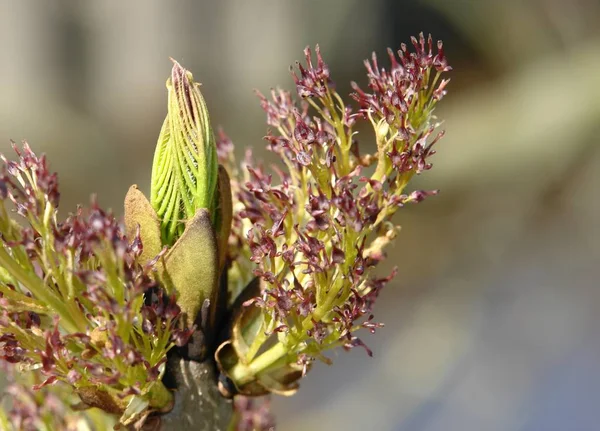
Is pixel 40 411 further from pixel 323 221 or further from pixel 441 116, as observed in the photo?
pixel 441 116

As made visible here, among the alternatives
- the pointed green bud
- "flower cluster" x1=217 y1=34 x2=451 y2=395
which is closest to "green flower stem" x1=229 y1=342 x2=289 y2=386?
"flower cluster" x1=217 y1=34 x2=451 y2=395

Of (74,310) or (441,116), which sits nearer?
(74,310)

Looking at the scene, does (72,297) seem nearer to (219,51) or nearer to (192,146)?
(192,146)

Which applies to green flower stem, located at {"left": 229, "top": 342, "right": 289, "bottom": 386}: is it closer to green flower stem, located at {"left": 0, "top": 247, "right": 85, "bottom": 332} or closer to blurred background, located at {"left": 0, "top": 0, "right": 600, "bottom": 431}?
green flower stem, located at {"left": 0, "top": 247, "right": 85, "bottom": 332}

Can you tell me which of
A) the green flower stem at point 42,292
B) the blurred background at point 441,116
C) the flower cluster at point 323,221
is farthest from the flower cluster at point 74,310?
the blurred background at point 441,116

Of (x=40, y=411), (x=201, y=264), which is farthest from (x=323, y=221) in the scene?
(x=40, y=411)

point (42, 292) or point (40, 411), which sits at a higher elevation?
point (42, 292)

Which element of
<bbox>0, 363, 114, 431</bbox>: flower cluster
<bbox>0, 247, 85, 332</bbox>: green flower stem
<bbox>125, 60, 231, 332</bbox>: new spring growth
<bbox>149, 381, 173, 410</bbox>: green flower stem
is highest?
<bbox>125, 60, 231, 332</bbox>: new spring growth
